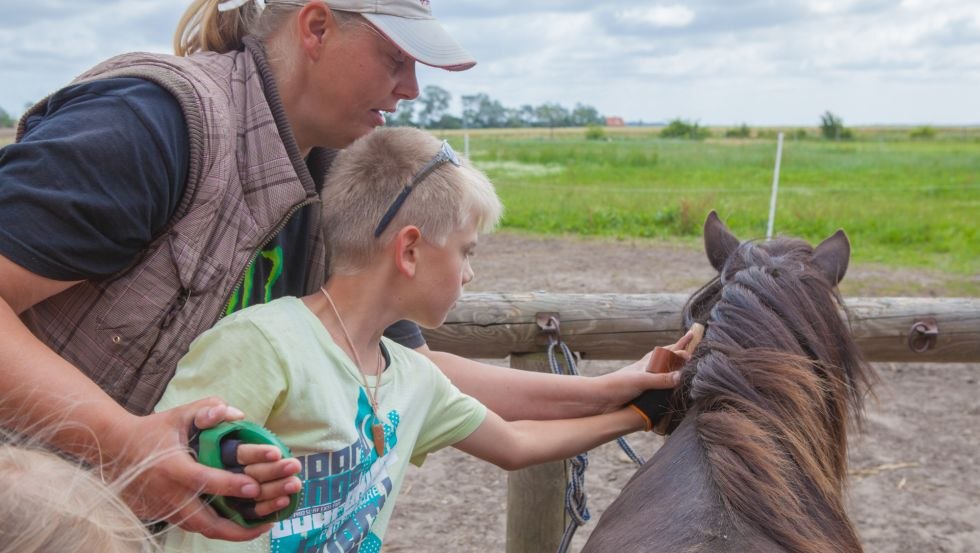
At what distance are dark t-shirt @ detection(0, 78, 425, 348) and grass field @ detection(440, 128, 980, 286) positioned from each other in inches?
327

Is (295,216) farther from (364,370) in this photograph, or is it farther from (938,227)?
(938,227)

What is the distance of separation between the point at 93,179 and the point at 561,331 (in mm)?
1750

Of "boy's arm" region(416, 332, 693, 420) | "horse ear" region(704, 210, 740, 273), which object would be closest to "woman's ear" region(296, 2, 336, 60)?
"boy's arm" region(416, 332, 693, 420)

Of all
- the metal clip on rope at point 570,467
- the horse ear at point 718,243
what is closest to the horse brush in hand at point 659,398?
the metal clip on rope at point 570,467

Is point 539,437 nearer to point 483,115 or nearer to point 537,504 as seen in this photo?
point 537,504

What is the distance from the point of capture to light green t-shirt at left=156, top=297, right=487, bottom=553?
1491 mm

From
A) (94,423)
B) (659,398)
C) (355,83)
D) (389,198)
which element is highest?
(355,83)

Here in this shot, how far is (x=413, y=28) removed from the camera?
1711 mm

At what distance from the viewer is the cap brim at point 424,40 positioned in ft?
5.52

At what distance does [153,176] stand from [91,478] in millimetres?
583

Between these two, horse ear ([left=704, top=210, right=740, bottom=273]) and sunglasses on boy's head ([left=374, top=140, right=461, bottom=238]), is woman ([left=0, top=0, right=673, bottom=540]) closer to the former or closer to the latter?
sunglasses on boy's head ([left=374, top=140, right=461, bottom=238])

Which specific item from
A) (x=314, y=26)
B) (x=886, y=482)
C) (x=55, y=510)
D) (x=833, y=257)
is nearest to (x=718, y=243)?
(x=833, y=257)

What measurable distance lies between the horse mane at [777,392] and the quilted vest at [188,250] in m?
0.92

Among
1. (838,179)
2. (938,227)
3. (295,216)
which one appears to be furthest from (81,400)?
(838,179)
